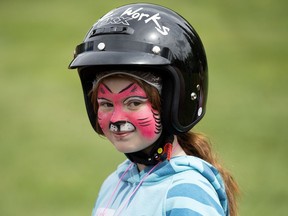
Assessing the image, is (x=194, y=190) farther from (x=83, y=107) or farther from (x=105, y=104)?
(x=83, y=107)

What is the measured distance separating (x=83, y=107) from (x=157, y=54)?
7562 mm

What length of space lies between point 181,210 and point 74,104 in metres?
8.01

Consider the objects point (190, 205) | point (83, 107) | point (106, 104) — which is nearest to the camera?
point (190, 205)

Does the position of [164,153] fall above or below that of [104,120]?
below

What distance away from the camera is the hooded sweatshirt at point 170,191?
11.9 feet

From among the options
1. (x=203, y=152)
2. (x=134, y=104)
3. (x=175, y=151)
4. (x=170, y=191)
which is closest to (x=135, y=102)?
(x=134, y=104)

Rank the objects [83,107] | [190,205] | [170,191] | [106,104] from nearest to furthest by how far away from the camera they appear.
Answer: [190,205] < [170,191] < [106,104] < [83,107]

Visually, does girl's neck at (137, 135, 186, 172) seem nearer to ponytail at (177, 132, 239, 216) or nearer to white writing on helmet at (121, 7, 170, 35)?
ponytail at (177, 132, 239, 216)

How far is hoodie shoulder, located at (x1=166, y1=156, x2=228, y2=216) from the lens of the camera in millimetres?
3607

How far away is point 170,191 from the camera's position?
3699 mm

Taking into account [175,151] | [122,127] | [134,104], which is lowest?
[175,151]

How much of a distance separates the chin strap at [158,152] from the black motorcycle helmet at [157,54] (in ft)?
0.24

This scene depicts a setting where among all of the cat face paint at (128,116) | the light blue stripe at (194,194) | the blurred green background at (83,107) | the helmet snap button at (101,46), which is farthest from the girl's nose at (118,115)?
the blurred green background at (83,107)

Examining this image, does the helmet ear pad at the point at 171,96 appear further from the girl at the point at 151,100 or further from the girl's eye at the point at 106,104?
the girl's eye at the point at 106,104
